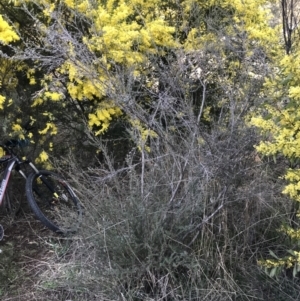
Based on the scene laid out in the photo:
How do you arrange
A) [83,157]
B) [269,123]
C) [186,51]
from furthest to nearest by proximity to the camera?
[83,157]
[186,51]
[269,123]

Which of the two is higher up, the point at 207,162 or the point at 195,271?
the point at 207,162

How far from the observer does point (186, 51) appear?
4.49 m

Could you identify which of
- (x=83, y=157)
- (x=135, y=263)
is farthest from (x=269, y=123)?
(x=83, y=157)

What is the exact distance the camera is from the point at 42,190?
468cm

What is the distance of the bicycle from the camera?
430 cm

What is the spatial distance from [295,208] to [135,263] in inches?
43.2

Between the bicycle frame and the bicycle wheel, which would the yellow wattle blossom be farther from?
the bicycle wheel

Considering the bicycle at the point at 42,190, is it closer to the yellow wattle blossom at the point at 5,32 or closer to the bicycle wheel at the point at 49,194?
the bicycle wheel at the point at 49,194

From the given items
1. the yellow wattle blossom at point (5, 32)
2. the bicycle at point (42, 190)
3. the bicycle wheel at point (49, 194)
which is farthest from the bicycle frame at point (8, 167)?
the yellow wattle blossom at point (5, 32)

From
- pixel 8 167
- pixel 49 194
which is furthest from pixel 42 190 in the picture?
pixel 8 167

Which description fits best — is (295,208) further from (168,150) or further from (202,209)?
(168,150)

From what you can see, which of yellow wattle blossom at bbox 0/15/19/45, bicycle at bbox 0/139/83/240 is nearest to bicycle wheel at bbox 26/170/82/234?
bicycle at bbox 0/139/83/240

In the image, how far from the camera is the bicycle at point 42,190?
14.1 ft

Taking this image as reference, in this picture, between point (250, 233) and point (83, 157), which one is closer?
point (250, 233)
